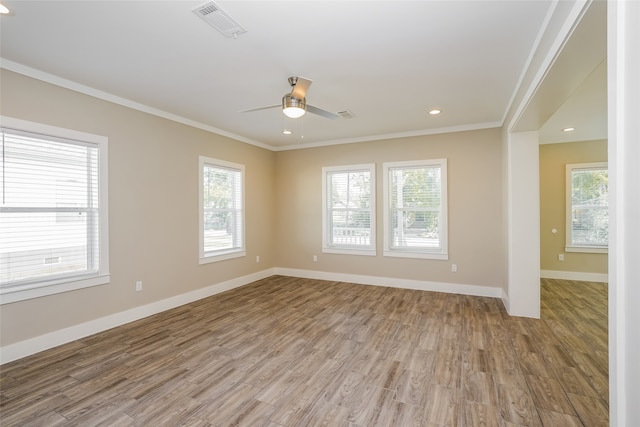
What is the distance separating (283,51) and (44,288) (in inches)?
131

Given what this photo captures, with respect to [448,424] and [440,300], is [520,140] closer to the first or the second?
[440,300]

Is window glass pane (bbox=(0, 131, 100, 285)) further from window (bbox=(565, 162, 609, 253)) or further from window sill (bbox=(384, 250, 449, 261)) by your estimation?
window (bbox=(565, 162, 609, 253))

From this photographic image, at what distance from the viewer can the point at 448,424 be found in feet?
6.38

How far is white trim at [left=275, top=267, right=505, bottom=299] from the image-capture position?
485 centimetres

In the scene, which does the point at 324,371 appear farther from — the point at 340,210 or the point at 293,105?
the point at 340,210

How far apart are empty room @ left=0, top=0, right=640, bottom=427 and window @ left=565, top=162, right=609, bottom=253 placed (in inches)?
1.6

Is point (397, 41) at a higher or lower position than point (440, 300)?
higher

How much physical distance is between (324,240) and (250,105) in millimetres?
3083

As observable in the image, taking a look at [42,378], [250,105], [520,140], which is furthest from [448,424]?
[250,105]

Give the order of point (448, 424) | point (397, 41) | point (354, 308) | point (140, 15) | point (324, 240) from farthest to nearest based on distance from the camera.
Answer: point (324, 240), point (354, 308), point (397, 41), point (140, 15), point (448, 424)

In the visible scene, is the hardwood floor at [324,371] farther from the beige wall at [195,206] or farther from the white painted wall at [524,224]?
the beige wall at [195,206]

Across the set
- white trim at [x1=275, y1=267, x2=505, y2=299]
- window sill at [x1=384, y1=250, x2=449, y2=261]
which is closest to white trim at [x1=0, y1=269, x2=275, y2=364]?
white trim at [x1=275, y1=267, x2=505, y2=299]

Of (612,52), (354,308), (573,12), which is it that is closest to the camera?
(612,52)

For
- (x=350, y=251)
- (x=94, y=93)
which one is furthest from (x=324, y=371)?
(x=94, y=93)
